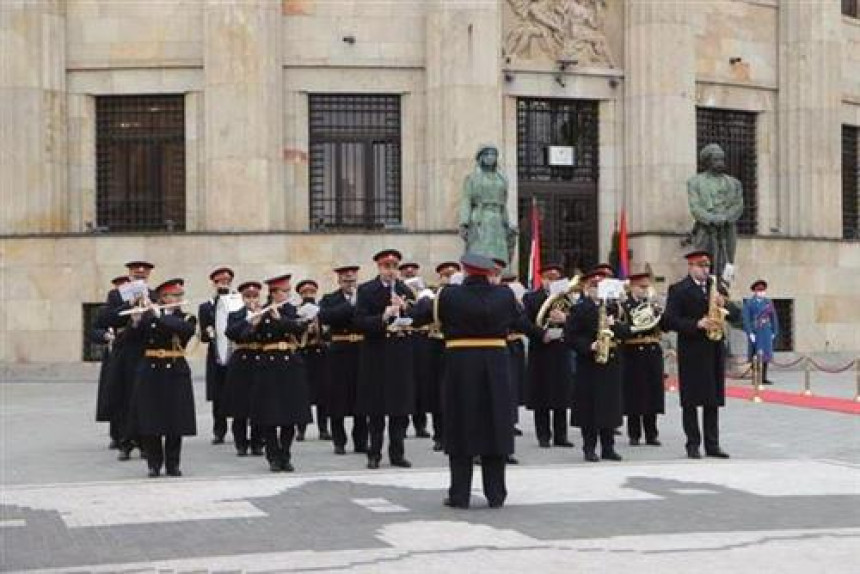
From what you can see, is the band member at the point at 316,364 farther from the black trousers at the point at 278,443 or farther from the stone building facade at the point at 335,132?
the stone building facade at the point at 335,132

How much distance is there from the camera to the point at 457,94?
27.4m

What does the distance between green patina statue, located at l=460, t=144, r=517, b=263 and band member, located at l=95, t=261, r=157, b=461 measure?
35.0 ft

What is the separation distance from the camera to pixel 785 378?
1088 inches

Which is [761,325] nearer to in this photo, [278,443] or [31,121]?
[31,121]

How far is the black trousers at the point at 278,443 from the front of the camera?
564 inches

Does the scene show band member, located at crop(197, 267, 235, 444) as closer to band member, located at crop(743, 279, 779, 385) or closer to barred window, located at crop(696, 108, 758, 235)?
band member, located at crop(743, 279, 779, 385)

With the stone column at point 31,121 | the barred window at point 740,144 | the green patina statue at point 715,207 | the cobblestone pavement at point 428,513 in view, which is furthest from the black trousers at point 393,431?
the barred window at point 740,144

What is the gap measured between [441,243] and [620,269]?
3521 millimetres

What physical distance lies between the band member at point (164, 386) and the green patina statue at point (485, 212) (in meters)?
12.1

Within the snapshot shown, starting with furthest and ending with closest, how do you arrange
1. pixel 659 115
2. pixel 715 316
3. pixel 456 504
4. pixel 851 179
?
pixel 851 179 → pixel 659 115 → pixel 715 316 → pixel 456 504

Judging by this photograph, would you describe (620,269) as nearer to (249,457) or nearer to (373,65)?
(373,65)

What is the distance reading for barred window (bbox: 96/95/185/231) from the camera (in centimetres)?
2812

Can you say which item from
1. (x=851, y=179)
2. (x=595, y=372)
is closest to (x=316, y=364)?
(x=595, y=372)

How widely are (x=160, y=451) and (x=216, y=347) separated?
3300 millimetres
